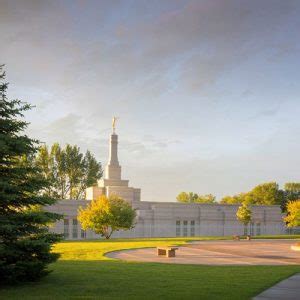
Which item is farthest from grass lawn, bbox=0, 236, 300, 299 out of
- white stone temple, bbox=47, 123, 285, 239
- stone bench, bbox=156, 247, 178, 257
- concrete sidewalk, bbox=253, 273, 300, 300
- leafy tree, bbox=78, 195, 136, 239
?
white stone temple, bbox=47, 123, 285, 239

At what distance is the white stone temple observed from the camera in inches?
2928

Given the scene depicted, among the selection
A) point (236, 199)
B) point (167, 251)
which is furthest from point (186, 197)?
point (167, 251)

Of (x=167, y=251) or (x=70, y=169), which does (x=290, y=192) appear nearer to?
(x=70, y=169)

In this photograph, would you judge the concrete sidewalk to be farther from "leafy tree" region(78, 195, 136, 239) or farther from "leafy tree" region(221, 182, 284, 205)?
"leafy tree" region(221, 182, 284, 205)

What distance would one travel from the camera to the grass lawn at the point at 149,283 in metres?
14.9

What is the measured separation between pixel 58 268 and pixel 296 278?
1018 centimetres

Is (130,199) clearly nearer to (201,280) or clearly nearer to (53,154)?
(53,154)

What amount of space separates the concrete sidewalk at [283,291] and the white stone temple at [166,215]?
56.8m

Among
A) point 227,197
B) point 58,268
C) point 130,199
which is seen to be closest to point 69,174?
point 130,199

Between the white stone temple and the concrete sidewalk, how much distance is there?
186 ft

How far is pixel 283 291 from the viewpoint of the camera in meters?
15.6

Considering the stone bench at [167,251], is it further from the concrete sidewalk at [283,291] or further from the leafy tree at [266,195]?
the leafy tree at [266,195]

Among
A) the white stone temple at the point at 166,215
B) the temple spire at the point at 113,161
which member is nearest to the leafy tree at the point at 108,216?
the white stone temple at the point at 166,215

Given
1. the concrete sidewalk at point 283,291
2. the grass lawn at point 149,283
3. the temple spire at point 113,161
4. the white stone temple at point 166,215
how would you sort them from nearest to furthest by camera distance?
the concrete sidewalk at point 283,291 → the grass lawn at point 149,283 → the white stone temple at point 166,215 → the temple spire at point 113,161
